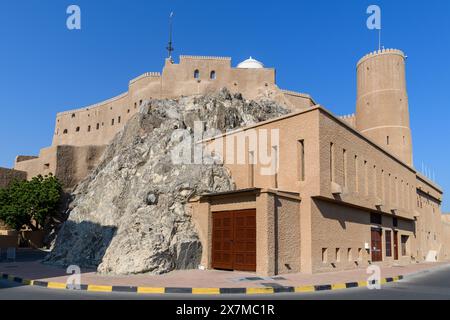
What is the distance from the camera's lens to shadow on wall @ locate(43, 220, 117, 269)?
21500 mm

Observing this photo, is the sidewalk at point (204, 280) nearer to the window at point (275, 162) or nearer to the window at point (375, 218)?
the window at point (275, 162)

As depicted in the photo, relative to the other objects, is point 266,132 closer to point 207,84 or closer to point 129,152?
point 129,152

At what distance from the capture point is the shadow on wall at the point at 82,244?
2150cm

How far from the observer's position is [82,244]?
2231cm

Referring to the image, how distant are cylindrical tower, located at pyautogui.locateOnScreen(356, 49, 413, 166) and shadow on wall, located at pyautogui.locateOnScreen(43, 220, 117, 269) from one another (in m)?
35.0

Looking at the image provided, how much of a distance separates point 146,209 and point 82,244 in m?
4.55

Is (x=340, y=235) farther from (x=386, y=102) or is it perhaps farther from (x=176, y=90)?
(x=386, y=102)

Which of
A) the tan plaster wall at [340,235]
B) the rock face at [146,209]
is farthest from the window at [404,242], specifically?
the rock face at [146,209]

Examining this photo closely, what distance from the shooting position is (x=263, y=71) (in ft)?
147

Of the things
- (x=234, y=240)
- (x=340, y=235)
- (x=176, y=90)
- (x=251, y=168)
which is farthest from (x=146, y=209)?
(x=176, y=90)

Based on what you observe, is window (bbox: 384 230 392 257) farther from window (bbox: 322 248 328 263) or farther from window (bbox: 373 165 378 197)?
window (bbox: 322 248 328 263)

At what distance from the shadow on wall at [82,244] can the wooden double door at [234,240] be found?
241 inches

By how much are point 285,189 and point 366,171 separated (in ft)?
22.4
